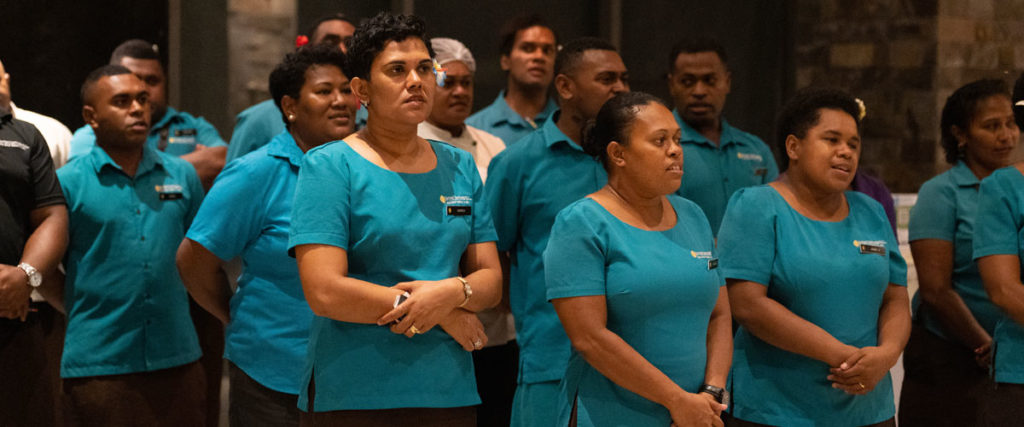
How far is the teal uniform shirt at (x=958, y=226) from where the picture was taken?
3.71 meters

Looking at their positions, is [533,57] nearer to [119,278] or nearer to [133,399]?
[119,278]

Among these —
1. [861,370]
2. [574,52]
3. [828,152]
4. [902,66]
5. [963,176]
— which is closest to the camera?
[861,370]

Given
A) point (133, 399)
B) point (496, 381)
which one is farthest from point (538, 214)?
point (133, 399)

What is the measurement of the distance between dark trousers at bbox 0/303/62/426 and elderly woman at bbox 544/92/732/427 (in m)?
1.74

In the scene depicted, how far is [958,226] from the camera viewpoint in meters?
3.77

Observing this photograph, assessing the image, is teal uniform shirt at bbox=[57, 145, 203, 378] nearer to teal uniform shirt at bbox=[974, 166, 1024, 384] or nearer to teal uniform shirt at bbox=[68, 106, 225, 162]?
teal uniform shirt at bbox=[68, 106, 225, 162]

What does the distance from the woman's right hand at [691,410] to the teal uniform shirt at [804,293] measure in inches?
18.2

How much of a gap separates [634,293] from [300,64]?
1.39m

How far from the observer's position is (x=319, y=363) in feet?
7.73

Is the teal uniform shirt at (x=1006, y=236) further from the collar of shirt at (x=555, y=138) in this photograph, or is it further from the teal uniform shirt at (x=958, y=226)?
the collar of shirt at (x=555, y=138)

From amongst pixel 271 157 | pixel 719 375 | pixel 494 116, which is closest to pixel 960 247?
pixel 719 375

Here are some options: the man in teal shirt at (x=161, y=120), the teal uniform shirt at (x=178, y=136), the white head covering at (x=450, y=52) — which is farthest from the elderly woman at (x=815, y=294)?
the teal uniform shirt at (x=178, y=136)

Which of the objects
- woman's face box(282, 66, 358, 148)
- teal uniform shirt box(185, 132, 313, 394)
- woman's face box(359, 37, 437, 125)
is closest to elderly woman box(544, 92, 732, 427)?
woman's face box(359, 37, 437, 125)

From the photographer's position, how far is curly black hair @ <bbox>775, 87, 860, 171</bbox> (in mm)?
3070
